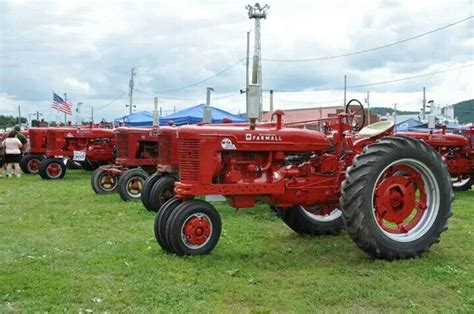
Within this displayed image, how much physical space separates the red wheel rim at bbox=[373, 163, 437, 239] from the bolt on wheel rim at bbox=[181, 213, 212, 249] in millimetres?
1682

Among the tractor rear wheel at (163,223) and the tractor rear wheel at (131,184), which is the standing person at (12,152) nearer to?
the tractor rear wheel at (131,184)

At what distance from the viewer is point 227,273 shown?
544cm

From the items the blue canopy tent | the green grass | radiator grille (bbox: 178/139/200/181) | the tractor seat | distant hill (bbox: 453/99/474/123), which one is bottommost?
the green grass

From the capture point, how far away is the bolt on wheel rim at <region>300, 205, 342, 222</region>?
7414 mm

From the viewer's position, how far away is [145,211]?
32.1 feet

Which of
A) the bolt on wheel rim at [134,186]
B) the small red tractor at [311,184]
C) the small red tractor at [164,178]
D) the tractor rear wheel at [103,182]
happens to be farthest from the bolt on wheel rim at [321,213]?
the tractor rear wheel at [103,182]

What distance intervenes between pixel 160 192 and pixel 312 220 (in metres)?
3.10

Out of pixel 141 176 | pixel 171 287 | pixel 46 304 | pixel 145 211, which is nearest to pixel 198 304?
pixel 171 287

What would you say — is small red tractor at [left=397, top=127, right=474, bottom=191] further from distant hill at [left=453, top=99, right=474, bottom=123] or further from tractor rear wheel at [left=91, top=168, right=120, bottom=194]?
distant hill at [left=453, top=99, right=474, bottom=123]

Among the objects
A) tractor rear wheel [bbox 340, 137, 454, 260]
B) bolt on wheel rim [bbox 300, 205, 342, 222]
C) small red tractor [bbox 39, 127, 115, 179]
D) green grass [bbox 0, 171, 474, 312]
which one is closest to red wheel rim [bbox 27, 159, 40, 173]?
small red tractor [bbox 39, 127, 115, 179]

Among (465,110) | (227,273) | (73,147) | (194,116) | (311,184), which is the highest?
(465,110)

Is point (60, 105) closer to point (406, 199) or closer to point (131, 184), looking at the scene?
point (131, 184)

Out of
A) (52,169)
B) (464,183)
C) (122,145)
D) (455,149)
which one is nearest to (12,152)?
(52,169)

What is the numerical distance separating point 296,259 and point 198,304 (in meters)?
1.82
